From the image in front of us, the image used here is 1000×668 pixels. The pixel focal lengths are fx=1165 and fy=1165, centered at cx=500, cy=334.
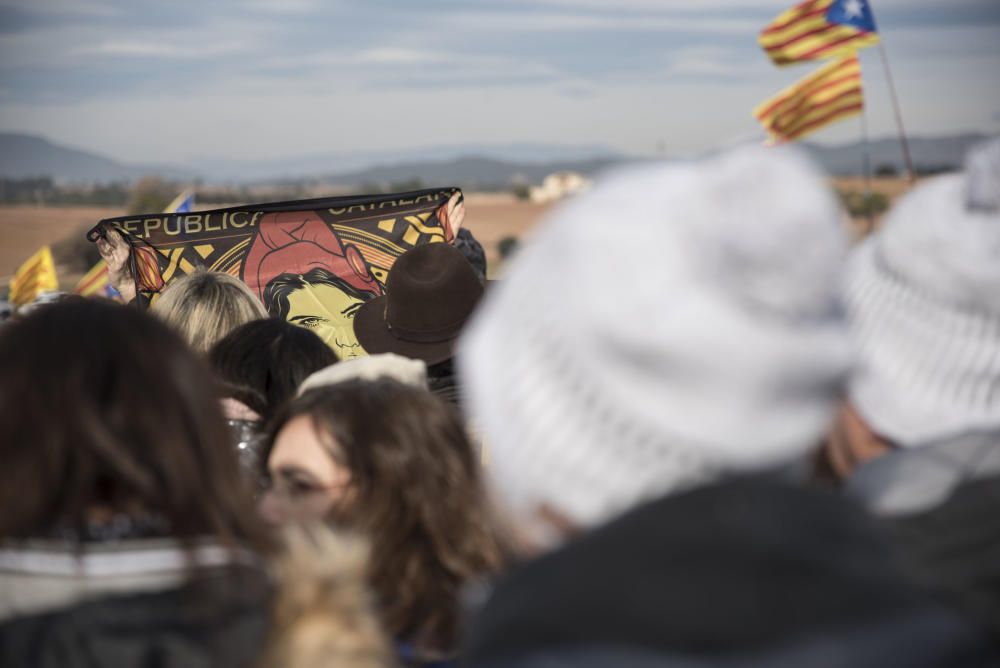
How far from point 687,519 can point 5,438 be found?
89cm

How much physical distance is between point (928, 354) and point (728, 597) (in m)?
0.86

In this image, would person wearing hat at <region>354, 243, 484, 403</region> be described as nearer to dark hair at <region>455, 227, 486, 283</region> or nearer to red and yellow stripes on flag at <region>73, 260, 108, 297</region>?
dark hair at <region>455, 227, 486, 283</region>

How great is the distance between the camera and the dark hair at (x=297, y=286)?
235 inches

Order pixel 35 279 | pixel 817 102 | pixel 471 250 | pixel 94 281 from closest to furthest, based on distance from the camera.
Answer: pixel 471 250, pixel 817 102, pixel 94 281, pixel 35 279

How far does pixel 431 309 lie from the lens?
398 cm

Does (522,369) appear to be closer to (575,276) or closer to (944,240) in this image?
(575,276)

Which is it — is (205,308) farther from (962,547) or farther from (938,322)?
(962,547)

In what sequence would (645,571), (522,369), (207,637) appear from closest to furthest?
(645,571)
(522,369)
(207,637)

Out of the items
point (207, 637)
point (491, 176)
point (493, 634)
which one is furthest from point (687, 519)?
point (491, 176)

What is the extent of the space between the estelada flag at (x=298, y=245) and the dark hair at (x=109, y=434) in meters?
4.18


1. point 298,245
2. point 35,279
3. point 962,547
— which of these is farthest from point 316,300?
point 35,279

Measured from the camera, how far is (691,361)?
3.59 ft

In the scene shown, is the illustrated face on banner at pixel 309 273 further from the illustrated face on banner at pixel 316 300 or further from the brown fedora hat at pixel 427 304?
the brown fedora hat at pixel 427 304

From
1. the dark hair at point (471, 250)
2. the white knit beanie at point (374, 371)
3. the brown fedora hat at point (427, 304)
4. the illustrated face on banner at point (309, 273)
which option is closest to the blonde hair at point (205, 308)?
the brown fedora hat at point (427, 304)
